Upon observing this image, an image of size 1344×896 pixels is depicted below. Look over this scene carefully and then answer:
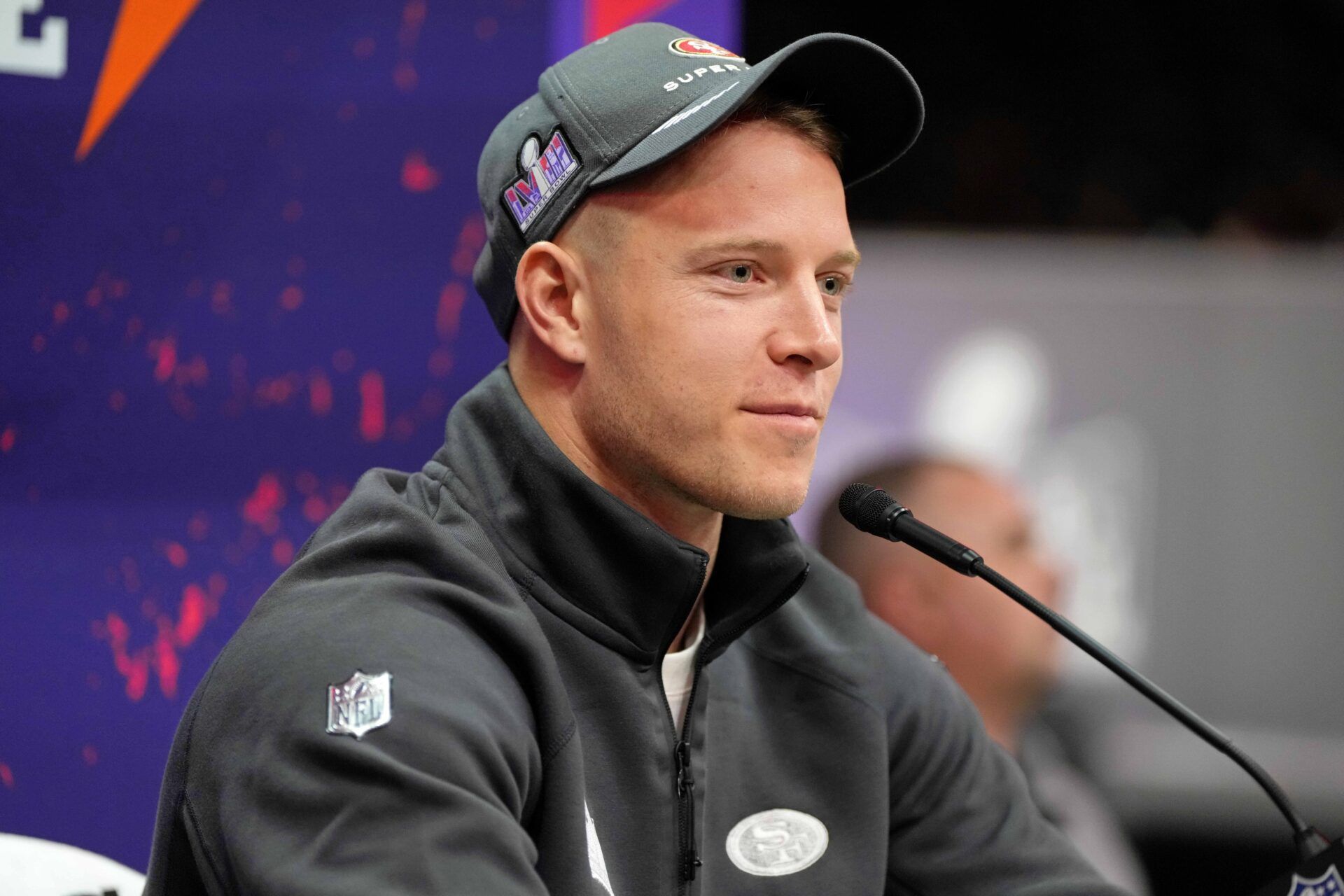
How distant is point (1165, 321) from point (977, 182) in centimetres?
84

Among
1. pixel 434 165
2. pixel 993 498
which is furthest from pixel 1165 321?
pixel 434 165

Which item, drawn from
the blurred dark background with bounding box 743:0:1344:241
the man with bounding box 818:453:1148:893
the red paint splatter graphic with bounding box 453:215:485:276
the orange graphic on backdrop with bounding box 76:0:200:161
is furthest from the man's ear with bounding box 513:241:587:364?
the blurred dark background with bounding box 743:0:1344:241

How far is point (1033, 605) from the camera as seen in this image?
1410 millimetres

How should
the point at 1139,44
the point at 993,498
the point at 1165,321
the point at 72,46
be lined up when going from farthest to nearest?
1. the point at 1139,44
2. the point at 1165,321
3. the point at 993,498
4. the point at 72,46

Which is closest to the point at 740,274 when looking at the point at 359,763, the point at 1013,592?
the point at 1013,592

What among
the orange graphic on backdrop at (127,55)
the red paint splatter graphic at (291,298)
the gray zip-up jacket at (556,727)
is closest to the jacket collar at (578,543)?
the gray zip-up jacket at (556,727)

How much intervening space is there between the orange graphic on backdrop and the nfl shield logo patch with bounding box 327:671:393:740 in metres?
0.71

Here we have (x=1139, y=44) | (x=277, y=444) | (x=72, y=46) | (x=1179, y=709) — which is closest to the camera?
(x=1179, y=709)

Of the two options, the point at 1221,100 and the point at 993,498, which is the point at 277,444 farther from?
the point at 1221,100

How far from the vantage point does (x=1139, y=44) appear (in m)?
4.48

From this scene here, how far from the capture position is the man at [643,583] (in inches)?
47.5

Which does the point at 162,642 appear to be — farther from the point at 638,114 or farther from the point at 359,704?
the point at 638,114

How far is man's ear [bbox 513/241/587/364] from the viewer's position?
1.48m

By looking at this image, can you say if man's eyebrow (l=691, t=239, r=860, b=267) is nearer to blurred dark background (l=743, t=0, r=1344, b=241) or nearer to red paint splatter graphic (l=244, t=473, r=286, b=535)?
red paint splatter graphic (l=244, t=473, r=286, b=535)
